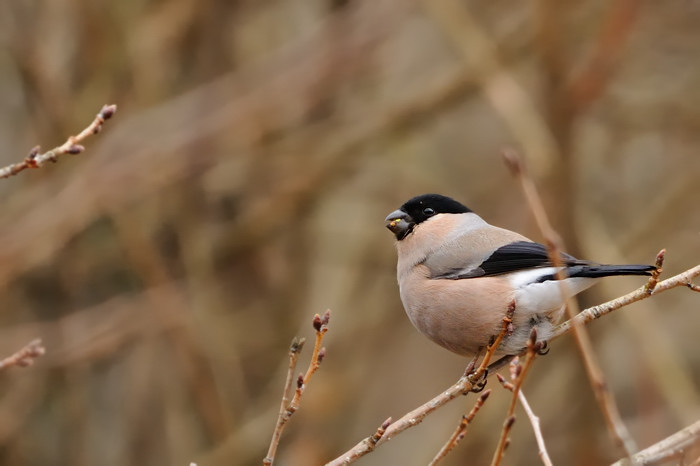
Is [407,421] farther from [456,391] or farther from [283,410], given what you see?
[283,410]

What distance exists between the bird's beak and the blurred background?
1.17 metres

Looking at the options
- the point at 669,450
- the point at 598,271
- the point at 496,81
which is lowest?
the point at 669,450

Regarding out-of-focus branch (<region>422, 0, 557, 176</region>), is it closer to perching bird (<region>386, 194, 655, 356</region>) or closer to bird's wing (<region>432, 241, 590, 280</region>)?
perching bird (<region>386, 194, 655, 356</region>)

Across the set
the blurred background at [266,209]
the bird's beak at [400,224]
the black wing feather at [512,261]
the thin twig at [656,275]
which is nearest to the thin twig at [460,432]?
the thin twig at [656,275]

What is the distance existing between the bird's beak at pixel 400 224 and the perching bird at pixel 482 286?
0.55 feet

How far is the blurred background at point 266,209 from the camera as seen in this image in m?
5.28

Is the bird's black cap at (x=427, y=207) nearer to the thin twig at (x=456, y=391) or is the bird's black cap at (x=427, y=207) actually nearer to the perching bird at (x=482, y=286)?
the perching bird at (x=482, y=286)

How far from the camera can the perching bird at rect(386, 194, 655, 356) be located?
129 inches

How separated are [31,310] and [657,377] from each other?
12.9 feet

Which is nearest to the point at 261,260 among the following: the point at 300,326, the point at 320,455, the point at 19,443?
the point at 300,326

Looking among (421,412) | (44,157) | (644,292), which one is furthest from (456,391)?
(44,157)

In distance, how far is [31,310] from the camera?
5.70 m

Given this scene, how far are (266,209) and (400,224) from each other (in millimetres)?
1871

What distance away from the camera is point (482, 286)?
11.2 feet
